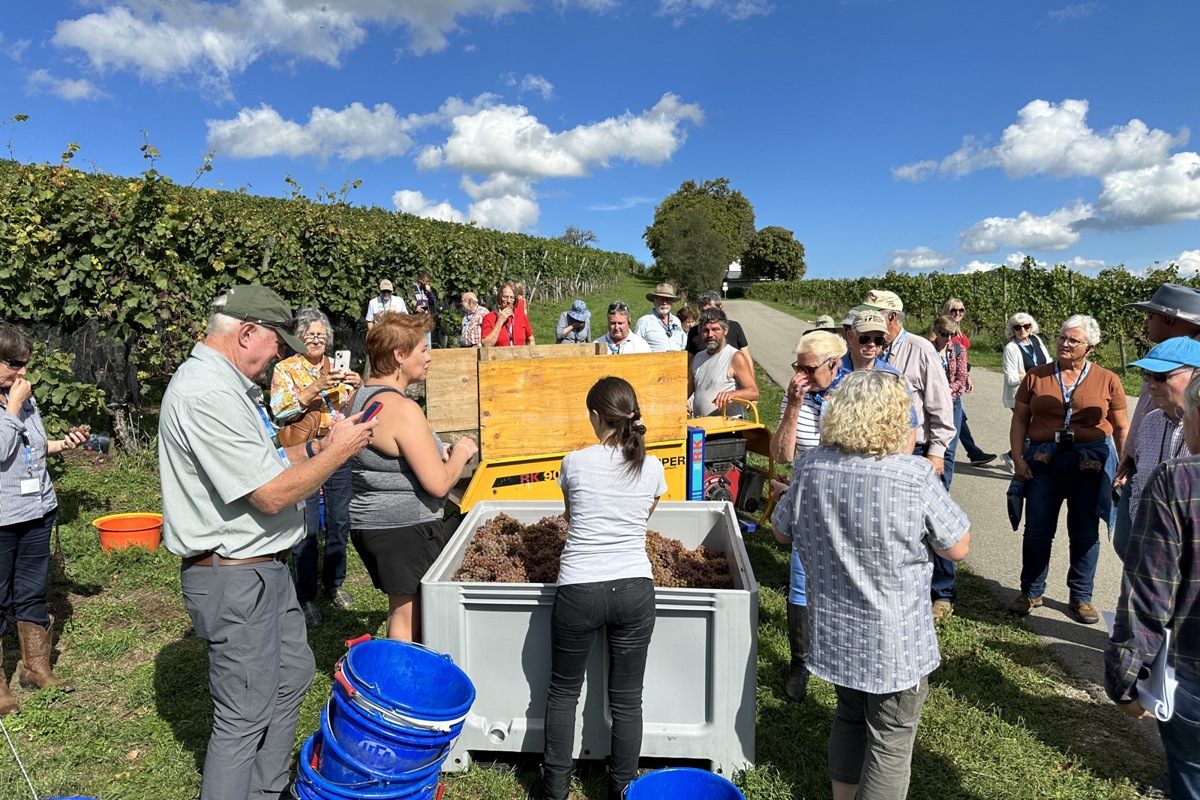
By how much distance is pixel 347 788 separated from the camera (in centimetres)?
252

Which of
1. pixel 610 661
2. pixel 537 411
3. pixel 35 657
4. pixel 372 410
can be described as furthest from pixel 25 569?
pixel 610 661

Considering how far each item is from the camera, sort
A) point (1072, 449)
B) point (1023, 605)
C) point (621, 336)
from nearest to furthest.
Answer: point (1072, 449) < point (1023, 605) < point (621, 336)

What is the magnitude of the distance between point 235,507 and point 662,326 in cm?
575

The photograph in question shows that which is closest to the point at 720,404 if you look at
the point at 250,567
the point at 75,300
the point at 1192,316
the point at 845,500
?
the point at 1192,316

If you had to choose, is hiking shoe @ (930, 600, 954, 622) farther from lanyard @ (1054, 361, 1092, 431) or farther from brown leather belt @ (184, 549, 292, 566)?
brown leather belt @ (184, 549, 292, 566)

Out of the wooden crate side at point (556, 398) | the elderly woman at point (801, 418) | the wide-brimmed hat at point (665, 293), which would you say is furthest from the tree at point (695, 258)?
the elderly woman at point (801, 418)

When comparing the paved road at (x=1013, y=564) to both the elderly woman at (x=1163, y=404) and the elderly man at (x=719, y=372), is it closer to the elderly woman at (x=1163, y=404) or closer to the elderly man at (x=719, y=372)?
the elderly woman at (x=1163, y=404)

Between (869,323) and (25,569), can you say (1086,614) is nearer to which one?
(869,323)

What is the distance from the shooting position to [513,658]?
3279 millimetres

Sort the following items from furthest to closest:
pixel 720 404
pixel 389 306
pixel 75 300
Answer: pixel 389 306, pixel 75 300, pixel 720 404

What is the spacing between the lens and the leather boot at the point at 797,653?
152 inches

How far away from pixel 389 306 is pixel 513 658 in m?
9.07

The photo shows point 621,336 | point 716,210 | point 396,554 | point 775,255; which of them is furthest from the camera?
point 775,255

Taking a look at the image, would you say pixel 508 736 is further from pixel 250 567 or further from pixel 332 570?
pixel 332 570
